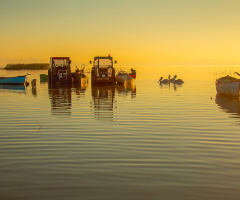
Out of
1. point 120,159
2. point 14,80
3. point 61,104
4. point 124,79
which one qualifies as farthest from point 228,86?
point 14,80

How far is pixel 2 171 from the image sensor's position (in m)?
7.85

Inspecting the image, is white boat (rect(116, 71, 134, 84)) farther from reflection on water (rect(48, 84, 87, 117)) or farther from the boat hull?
the boat hull

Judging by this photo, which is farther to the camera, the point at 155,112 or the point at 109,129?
the point at 155,112

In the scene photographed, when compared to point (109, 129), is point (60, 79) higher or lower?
higher

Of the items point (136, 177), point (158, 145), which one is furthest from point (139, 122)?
point (136, 177)

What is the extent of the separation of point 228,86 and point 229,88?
0.19m

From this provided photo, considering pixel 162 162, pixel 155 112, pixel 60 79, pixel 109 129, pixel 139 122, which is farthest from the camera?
pixel 60 79

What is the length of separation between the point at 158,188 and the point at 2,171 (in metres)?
3.08

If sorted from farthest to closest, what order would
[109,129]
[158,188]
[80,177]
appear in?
[109,129] < [80,177] < [158,188]

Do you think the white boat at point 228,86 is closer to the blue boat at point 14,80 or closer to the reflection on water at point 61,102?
the reflection on water at point 61,102

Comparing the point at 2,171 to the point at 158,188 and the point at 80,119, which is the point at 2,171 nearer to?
the point at 158,188

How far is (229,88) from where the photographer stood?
28812 millimetres

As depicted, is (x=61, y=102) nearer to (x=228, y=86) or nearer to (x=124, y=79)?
(x=228, y=86)

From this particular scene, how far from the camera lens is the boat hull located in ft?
91.4
